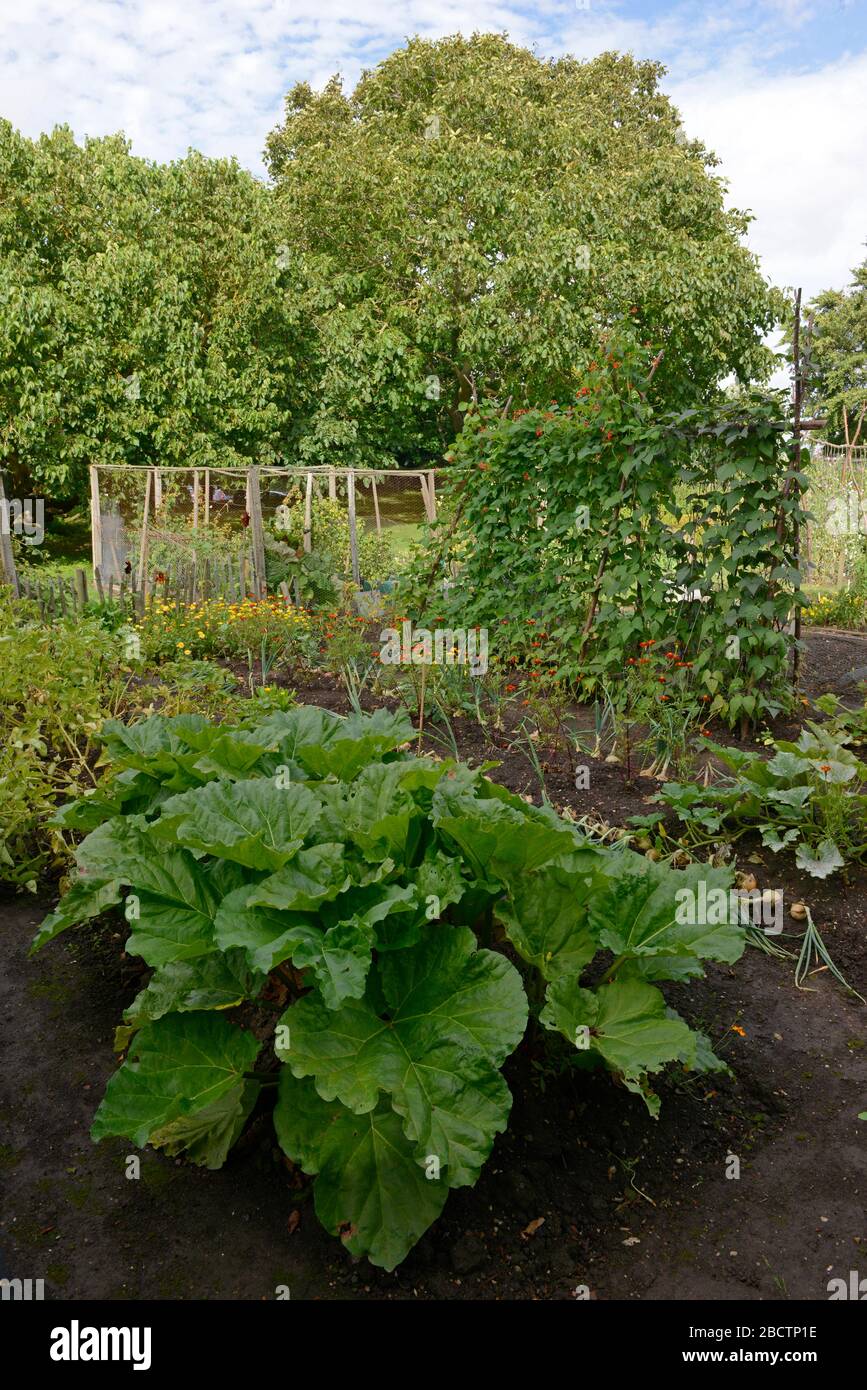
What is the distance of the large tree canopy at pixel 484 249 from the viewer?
18.1 meters

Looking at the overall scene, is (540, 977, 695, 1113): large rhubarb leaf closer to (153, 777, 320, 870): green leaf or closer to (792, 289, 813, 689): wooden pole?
(153, 777, 320, 870): green leaf

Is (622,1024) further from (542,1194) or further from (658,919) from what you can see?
(542,1194)

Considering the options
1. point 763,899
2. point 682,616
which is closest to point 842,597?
point 682,616

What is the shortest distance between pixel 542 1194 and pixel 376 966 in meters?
0.67

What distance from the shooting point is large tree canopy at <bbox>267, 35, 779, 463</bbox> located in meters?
18.1

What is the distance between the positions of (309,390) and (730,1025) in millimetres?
18293

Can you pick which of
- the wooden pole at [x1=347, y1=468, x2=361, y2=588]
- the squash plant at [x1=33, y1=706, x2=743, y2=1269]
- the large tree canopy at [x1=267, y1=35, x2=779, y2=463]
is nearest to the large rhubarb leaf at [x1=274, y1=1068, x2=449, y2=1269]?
the squash plant at [x1=33, y1=706, x2=743, y2=1269]

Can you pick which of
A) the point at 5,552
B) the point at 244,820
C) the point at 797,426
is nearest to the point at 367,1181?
the point at 244,820

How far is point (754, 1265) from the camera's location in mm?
2039

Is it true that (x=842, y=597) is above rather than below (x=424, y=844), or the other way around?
above

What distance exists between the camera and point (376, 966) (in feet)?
7.04

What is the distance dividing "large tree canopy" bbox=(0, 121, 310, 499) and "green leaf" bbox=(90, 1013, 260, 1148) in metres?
16.0

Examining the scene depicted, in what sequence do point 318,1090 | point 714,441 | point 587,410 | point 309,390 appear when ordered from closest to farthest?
point 318,1090
point 714,441
point 587,410
point 309,390
